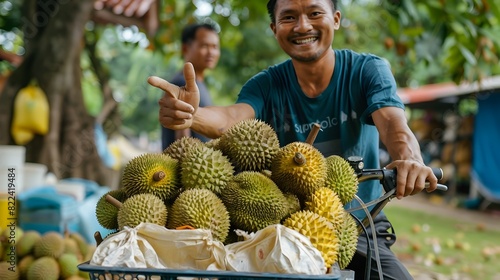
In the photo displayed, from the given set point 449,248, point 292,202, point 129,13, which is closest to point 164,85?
point 292,202

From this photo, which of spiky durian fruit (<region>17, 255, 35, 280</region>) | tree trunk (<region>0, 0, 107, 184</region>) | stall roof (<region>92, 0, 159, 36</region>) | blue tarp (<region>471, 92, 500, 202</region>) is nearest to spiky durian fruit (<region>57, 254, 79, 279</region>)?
spiky durian fruit (<region>17, 255, 35, 280</region>)

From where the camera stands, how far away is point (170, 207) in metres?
1.77

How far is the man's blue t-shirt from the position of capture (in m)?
2.37

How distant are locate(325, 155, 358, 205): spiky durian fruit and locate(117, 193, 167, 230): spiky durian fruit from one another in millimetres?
520

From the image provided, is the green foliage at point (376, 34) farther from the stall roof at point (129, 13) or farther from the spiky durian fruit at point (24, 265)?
the spiky durian fruit at point (24, 265)

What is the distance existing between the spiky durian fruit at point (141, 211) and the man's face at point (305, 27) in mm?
970

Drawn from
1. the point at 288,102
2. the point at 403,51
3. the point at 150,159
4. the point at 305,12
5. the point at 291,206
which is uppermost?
the point at 403,51

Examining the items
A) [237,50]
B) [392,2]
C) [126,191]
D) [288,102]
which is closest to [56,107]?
[392,2]

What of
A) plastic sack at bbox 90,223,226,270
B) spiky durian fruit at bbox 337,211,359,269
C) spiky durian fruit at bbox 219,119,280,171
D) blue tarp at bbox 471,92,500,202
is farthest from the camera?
blue tarp at bbox 471,92,500,202

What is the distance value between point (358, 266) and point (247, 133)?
62cm

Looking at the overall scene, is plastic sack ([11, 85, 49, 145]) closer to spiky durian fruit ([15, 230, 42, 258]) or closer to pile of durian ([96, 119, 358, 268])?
spiky durian fruit ([15, 230, 42, 258])

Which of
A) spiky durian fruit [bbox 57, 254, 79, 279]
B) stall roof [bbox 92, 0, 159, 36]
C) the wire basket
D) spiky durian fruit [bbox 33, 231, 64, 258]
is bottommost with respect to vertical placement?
spiky durian fruit [bbox 57, 254, 79, 279]

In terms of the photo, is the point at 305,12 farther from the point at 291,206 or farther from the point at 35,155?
the point at 35,155

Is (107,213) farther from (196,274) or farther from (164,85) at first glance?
(196,274)
